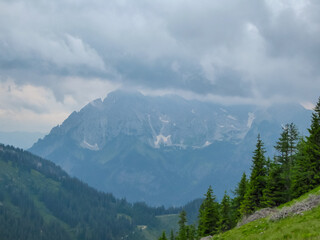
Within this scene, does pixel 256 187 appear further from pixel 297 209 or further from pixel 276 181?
pixel 297 209

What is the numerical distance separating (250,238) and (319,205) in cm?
870

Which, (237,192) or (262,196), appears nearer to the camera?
(262,196)

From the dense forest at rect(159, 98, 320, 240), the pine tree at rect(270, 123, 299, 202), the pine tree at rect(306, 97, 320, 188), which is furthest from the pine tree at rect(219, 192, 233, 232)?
the pine tree at rect(306, 97, 320, 188)

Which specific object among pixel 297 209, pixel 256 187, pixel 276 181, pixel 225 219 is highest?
pixel 276 181

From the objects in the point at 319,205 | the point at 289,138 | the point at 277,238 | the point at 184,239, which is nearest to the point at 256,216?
the point at 319,205

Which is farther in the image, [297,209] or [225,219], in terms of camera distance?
[225,219]

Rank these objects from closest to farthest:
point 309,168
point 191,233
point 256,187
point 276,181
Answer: point 309,168 → point 276,181 → point 256,187 → point 191,233

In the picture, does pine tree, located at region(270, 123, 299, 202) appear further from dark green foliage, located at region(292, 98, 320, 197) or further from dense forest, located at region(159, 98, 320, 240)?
dark green foliage, located at region(292, 98, 320, 197)

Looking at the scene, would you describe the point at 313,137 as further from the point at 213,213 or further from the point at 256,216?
the point at 213,213

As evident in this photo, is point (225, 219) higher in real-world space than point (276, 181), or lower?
lower

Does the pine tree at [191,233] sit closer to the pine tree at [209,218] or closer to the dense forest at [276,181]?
the dense forest at [276,181]

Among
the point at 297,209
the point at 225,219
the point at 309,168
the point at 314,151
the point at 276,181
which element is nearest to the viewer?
the point at 297,209

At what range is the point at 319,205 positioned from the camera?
28.2 meters

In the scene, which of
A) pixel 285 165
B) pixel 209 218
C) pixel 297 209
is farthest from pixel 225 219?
pixel 297 209
